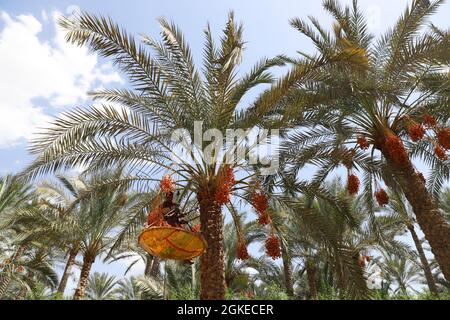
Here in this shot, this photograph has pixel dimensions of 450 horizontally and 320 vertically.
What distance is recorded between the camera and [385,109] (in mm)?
9172

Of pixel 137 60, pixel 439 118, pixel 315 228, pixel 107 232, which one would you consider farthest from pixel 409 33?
pixel 107 232

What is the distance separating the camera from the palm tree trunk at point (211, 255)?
6551 millimetres

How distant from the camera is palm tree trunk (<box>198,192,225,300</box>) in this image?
21.5 ft

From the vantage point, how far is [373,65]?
936 centimetres

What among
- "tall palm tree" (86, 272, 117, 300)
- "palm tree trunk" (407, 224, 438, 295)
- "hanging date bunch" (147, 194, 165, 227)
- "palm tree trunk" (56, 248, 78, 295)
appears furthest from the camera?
"tall palm tree" (86, 272, 117, 300)

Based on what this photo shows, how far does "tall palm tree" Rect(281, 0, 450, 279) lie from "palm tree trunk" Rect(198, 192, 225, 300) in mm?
2313

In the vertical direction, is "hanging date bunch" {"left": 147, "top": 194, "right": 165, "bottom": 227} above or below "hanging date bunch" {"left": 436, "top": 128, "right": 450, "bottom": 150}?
below

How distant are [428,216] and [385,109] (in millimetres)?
2738

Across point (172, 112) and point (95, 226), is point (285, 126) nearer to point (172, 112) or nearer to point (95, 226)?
point (172, 112)

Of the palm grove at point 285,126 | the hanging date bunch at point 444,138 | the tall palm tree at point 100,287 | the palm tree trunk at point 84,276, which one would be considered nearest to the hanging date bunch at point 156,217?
the palm grove at point 285,126

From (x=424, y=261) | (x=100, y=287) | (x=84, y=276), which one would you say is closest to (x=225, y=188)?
(x=84, y=276)

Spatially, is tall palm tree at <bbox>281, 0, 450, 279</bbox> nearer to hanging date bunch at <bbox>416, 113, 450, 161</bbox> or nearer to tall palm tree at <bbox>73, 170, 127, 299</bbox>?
hanging date bunch at <bbox>416, 113, 450, 161</bbox>

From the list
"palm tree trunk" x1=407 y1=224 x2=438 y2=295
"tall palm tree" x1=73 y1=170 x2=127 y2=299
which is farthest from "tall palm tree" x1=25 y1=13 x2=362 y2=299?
"palm tree trunk" x1=407 y1=224 x2=438 y2=295

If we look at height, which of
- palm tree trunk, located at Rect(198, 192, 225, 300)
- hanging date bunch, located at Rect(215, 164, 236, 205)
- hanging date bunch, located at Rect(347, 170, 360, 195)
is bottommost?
palm tree trunk, located at Rect(198, 192, 225, 300)
